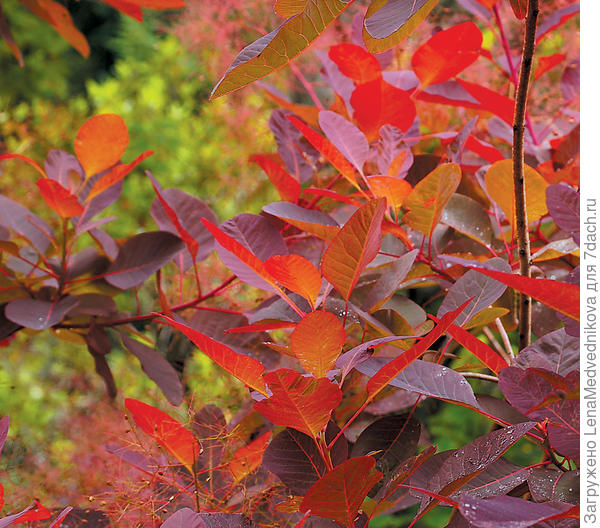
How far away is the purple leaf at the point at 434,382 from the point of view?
29cm

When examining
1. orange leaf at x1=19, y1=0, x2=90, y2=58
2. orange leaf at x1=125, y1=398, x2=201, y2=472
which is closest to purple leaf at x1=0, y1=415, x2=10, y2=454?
orange leaf at x1=125, y1=398, x2=201, y2=472

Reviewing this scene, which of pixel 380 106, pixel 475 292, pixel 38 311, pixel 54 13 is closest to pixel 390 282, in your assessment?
pixel 475 292

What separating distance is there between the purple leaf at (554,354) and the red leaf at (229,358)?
13 cm

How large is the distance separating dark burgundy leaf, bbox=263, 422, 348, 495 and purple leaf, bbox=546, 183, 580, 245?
0.15 m

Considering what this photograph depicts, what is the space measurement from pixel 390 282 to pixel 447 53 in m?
0.18

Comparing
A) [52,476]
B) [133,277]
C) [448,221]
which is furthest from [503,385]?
[52,476]

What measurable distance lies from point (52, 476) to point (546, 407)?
455 millimetres

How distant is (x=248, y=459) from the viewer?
386mm

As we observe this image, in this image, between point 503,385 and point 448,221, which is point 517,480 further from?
point 448,221

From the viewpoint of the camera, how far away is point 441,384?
11.4 inches

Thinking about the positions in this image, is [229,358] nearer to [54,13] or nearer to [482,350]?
[482,350]

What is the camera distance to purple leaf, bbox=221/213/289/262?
385mm

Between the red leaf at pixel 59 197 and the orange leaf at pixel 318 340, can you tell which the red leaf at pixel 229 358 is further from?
the red leaf at pixel 59 197

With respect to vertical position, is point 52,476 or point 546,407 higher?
point 546,407
